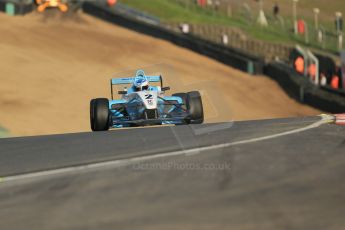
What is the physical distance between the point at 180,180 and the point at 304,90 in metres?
14.0

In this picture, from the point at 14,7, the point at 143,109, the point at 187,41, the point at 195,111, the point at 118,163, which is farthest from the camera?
the point at 14,7

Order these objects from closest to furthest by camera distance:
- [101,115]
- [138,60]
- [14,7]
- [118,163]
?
1. [118,163]
2. [101,115]
3. [138,60]
4. [14,7]

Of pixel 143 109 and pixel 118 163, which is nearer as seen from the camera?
pixel 118 163

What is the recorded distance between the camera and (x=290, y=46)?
93.4ft

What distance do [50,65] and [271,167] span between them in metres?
13.9

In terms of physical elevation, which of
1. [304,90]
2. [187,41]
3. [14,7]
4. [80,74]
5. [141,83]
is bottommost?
[304,90]

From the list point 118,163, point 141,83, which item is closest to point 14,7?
point 141,83

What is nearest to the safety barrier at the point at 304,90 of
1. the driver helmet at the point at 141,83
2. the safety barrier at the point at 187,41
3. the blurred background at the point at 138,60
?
the blurred background at the point at 138,60

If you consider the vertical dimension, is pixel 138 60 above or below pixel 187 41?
below

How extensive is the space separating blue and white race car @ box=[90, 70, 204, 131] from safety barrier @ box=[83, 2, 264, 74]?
1168cm

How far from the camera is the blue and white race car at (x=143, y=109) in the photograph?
10859 millimetres

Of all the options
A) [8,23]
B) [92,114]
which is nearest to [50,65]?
[8,23]

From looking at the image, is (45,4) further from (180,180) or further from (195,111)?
(180,180)

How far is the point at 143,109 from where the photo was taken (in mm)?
10992
